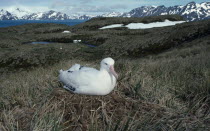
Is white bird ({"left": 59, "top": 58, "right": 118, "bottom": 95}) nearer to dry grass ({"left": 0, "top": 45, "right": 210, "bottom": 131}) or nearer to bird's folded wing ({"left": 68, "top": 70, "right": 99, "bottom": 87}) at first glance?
bird's folded wing ({"left": 68, "top": 70, "right": 99, "bottom": 87})

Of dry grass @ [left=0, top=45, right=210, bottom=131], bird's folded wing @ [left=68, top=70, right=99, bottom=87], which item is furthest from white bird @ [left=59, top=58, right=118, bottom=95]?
dry grass @ [left=0, top=45, right=210, bottom=131]

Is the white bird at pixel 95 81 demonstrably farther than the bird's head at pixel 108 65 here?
No

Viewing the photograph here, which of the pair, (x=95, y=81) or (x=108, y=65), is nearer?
(x=95, y=81)

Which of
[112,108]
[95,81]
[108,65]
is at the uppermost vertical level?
[108,65]

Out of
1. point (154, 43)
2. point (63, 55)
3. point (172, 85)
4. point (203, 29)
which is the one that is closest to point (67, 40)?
point (63, 55)

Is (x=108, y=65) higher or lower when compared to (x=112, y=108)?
higher

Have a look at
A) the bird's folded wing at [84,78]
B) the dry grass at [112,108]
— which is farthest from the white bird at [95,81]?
the dry grass at [112,108]

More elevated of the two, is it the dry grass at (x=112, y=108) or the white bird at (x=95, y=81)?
the white bird at (x=95, y=81)

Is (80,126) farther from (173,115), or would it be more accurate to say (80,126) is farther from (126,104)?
(173,115)

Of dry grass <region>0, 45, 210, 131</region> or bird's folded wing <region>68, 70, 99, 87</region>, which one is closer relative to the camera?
dry grass <region>0, 45, 210, 131</region>

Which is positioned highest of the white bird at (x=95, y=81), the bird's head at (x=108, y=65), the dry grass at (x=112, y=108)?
the bird's head at (x=108, y=65)

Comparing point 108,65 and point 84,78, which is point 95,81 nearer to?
Result: point 84,78

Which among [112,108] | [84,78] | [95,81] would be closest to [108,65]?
[95,81]

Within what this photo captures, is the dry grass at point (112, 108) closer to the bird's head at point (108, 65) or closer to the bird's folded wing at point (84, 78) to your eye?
the bird's folded wing at point (84, 78)
